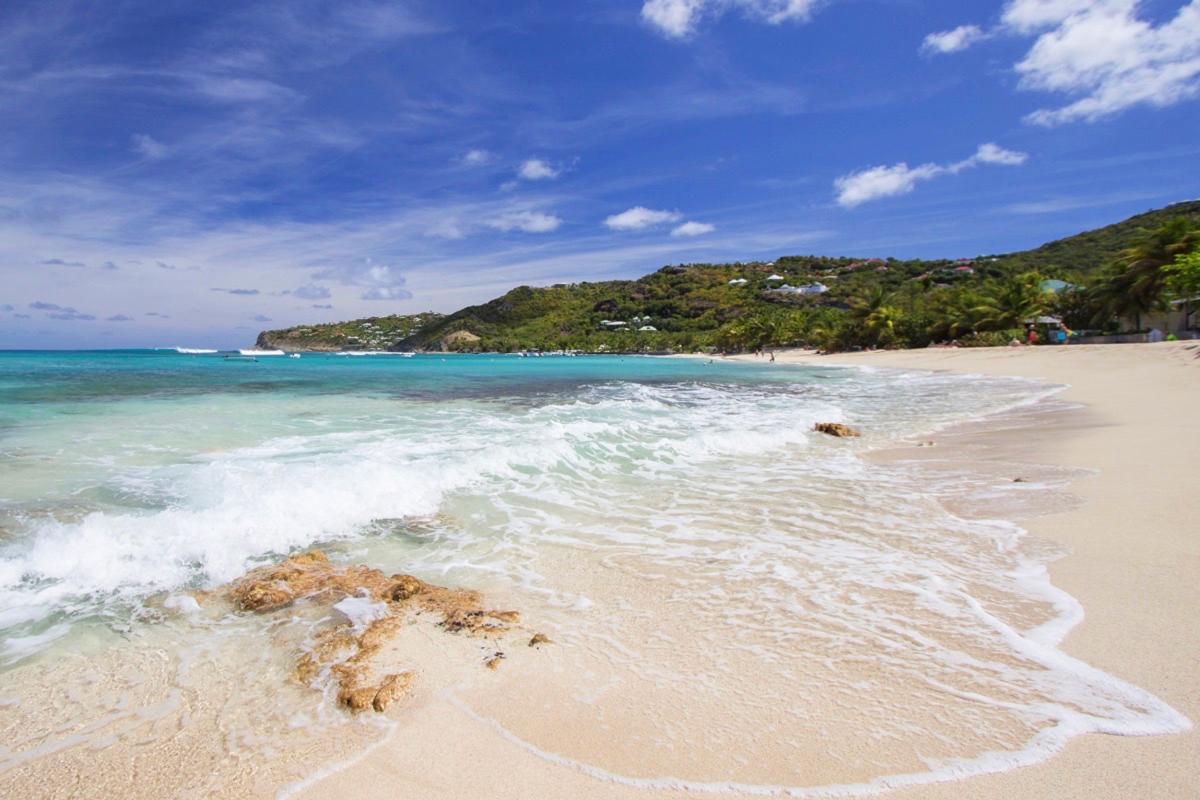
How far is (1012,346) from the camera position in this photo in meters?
43.1

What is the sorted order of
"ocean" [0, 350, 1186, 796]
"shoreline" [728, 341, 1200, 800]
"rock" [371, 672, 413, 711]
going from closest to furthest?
"shoreline" [728, 341, 1200, 800] → "ocean" [0, 350, 1186, 796] → "rock" [371, 672, 413, 711]

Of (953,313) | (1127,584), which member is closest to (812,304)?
(953,313)

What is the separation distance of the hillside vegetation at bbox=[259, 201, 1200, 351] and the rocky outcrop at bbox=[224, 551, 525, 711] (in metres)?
46.0

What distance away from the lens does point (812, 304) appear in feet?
363

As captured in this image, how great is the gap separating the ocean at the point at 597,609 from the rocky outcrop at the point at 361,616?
0.17 metres

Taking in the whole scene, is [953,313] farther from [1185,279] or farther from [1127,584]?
[1127,584]

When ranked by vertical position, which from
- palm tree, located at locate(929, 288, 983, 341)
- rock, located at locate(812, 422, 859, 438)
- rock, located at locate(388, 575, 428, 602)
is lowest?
rock, located at locate(812, 422, 859, 438)

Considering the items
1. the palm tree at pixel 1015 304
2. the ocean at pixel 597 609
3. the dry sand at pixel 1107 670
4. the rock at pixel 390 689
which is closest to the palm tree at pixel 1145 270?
the palm tree at pixel 1015 304

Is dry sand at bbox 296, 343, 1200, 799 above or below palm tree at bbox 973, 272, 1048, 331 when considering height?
below

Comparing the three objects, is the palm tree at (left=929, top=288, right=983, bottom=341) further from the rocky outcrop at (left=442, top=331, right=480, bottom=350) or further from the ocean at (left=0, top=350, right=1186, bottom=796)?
the rocky outcrop at (left=442, top=331, right=480, bottom=350)

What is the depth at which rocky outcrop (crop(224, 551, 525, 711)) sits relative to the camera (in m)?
3.12

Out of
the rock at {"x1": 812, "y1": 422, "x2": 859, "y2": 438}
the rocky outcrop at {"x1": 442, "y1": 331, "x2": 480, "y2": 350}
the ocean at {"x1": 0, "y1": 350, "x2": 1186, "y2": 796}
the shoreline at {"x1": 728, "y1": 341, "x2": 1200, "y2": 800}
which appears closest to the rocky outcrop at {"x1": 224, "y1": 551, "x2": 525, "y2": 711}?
the ocean at {"x1": 0, "y1": 350, "x2": 1186, "y2": 796}

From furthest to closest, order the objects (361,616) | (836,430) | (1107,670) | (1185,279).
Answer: (1185,279), (836,430), (361,616), (1107,670)

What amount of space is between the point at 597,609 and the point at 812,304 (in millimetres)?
115493
